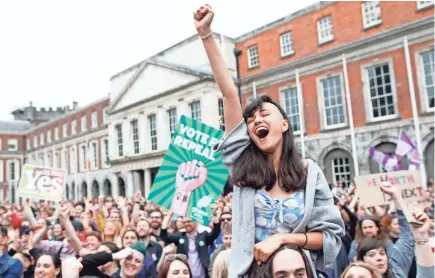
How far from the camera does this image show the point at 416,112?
18609mm

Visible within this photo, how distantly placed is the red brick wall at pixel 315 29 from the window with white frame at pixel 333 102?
6.97 ft

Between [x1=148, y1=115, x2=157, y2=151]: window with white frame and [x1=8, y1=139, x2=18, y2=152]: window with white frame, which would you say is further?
[x1=8, y1=139, x2=18, y2=152]: window with white frame

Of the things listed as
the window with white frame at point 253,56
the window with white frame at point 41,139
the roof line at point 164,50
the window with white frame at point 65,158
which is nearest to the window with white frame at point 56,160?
the window with white frame at point 65,158

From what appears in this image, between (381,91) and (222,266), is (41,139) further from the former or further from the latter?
(222,266)

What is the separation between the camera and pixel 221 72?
2.08 metres

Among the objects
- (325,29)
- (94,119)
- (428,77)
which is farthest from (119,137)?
(428,77)

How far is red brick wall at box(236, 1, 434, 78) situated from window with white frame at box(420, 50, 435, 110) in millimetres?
2094

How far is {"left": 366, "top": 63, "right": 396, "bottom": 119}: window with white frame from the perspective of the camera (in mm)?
20016

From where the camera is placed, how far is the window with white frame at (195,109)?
26969mm

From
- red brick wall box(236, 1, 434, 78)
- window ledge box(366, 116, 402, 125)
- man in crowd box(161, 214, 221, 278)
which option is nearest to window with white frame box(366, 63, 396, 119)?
window ledge box(366, 116, 402, 125)

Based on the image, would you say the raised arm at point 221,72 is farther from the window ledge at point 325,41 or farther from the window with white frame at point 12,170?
the window with white frame at point 12,170

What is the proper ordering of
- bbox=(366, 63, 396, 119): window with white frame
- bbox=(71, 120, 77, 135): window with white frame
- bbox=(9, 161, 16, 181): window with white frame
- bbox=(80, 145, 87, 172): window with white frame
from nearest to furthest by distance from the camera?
bbox=(366, 63, 396, 119): window with white frame
bbox=(80, 145, 87, 172): window with white frame
bbox=(71, 120, 77, 135): window with white frame
bbox=(9, 161, 16, 181): window with white frame

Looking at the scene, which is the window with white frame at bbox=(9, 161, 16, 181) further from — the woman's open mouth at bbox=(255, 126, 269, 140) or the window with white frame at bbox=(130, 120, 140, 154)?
the woman's open mouth at bbox=(255, 126, 269, 140)

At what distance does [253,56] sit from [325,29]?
564 cm
